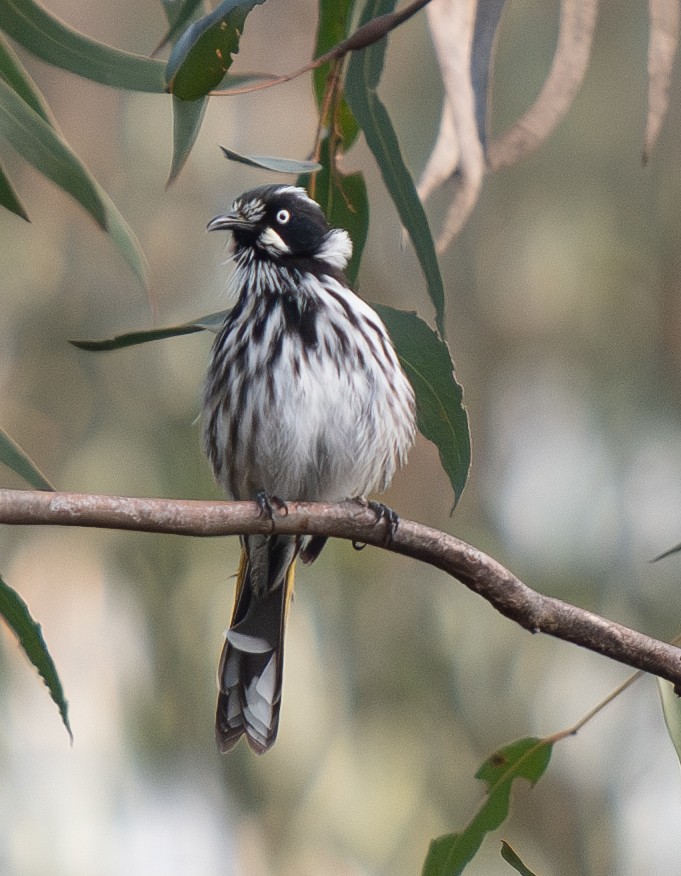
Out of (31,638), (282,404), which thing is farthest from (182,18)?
(31,638)

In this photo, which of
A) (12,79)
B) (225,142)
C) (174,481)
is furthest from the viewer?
(225,142)

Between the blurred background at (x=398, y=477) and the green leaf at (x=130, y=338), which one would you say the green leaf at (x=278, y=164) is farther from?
the blurred background at (x=398, y=477)

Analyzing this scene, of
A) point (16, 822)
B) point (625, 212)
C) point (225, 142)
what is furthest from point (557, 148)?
point (16, 822)

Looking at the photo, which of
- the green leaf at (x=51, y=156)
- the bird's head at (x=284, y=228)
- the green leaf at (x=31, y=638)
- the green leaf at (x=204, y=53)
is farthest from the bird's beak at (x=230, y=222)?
the green leaf at (x=31, y=638)

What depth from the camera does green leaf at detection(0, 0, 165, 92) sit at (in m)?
2.97

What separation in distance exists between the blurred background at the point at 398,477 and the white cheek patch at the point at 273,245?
2115mm

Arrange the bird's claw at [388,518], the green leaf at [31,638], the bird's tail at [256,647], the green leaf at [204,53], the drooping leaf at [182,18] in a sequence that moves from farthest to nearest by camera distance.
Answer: the bird's tail at [256,647], the drooping leaf at [182,18], the green leaf at [31,638], the bird's claw at [388,518], the green leaf at [204,53]

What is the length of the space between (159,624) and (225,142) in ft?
8.26

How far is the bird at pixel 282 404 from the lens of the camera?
3303mm

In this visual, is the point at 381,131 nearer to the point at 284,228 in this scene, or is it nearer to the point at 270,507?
the point at 284,228

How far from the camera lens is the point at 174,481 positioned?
5.62 metres

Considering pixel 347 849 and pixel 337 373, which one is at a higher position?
pixel 337 373

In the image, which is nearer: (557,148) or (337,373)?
(337,373)

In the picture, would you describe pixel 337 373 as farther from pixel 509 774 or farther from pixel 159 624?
pixel 159 624
